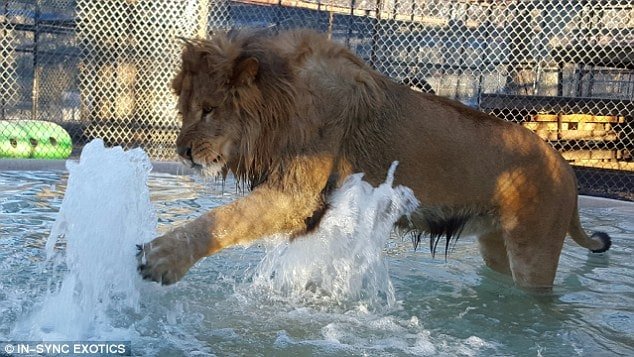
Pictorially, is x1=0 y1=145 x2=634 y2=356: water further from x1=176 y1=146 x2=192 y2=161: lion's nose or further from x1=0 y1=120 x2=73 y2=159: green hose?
x1=0 y1=120 x2=73 y2=159: green hose

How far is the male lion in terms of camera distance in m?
4.00

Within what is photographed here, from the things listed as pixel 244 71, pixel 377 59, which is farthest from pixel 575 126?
pixel 244 71

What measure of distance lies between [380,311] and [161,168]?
19.6 feet

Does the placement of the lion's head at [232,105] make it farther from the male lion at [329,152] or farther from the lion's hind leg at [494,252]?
the lion's hind leg at [494,252]

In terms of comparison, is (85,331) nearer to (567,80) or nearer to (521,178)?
(521,178)

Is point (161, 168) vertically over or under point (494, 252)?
under

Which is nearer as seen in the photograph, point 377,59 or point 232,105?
point 232,105

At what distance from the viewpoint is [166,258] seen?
3.57 metres

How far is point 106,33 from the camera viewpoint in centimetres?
1202

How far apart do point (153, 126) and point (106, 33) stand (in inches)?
61.3

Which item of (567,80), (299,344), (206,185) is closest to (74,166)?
(299,344)

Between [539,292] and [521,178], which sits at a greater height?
[521,178]

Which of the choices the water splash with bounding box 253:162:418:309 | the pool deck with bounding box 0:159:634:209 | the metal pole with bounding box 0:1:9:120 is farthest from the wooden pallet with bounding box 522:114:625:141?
the water splash with bounding box 253:162:418:309

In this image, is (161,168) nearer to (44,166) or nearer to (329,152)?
(44,166)
